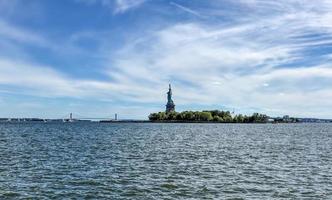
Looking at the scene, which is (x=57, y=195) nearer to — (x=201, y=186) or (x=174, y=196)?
(x=174, y=196)

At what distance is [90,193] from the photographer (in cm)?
3212

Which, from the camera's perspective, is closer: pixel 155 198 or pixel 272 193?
pixel 155 198

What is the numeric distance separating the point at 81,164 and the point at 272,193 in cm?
2312

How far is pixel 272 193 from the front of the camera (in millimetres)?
32875

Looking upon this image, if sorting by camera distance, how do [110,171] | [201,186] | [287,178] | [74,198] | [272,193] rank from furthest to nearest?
1. [110,171]
2. [287,178]
3. [201,186]
4. [272,193]
5. [74,198]

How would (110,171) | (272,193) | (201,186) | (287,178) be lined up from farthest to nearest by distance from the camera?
(110,171) < (287,178) < (201,186) < (272,193)

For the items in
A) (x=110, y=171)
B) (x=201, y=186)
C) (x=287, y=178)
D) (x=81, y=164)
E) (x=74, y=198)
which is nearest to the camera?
(x=74, y=198)

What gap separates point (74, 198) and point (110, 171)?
1309cm

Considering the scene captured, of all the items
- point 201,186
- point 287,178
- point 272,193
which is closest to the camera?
point 272,193

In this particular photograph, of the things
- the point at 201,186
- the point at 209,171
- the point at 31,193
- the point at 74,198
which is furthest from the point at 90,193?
the point at 209,171

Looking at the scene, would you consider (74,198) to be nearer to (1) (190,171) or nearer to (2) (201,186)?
(2) (201,186)

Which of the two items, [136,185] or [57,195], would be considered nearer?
[57,195]

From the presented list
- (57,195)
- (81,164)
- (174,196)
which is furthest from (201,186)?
(81,164)

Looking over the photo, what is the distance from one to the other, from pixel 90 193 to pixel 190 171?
1408 centimetres
